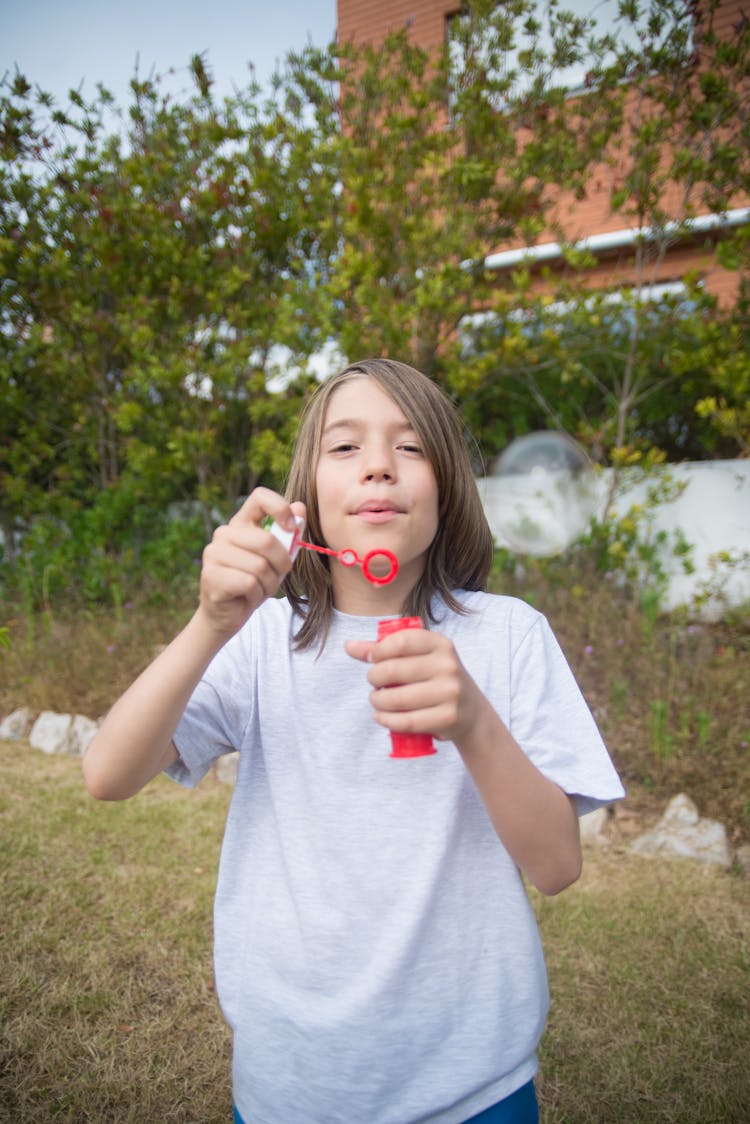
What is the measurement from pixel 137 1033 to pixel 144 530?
410cm

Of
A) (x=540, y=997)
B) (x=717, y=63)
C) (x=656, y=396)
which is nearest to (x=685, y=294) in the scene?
(x=656, y=396)

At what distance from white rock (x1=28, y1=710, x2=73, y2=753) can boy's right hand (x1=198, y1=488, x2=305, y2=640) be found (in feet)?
11.3

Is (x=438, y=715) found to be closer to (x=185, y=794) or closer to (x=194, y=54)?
(x=185, y=794)

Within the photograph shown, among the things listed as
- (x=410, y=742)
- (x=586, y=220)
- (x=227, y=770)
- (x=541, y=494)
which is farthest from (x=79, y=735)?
(x=586, y=220)

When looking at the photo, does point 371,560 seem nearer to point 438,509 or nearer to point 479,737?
point 438,509

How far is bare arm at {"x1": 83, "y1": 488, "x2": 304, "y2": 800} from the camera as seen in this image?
908mm

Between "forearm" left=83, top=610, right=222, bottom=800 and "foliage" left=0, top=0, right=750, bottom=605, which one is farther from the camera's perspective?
"foliage" left=0, top=0, right=750, bottom=605

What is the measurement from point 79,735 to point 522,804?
3551 millimetres

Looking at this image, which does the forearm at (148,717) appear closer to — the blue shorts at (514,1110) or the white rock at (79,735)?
the blue shorts at (514,1110)

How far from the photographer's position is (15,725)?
412 centimetres

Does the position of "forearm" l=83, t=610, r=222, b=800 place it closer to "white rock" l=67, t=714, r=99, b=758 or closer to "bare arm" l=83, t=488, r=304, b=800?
"bare arm" l=83, t=488, r=304, b=800

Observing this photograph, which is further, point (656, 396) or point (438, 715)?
point (656, 396)

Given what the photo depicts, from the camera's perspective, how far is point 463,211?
4.30 m

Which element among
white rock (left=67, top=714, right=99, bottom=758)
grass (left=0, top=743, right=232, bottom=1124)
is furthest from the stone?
white rock (left=67, top=714, right=99, bottom=758)
